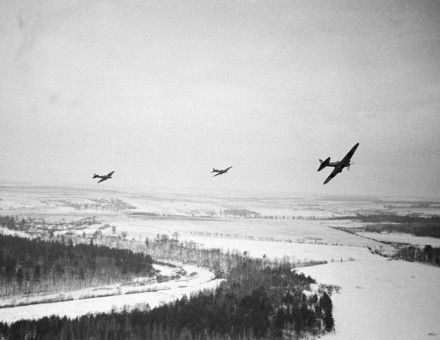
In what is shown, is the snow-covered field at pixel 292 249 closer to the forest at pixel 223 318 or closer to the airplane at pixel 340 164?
the forest at pixel 223 318

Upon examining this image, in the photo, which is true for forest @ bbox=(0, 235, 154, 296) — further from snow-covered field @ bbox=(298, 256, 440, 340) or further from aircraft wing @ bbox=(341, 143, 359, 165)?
aircraft wing @ bbox=(341, 143, 359, 165)

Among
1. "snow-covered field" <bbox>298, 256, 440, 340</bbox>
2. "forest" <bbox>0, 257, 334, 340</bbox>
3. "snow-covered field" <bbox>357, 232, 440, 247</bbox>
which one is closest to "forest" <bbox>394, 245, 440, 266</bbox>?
"snow-covered field" <bbox>298, 256, 440, 340</bbox>

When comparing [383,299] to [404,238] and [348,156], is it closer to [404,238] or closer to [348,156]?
[348,156]

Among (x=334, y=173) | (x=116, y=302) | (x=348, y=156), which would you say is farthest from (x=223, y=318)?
(x=348, y=156)

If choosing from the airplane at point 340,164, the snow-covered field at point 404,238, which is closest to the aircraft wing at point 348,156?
the airplane at point 340,164

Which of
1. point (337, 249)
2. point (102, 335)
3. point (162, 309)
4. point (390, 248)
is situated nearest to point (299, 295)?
point (162, 309)
